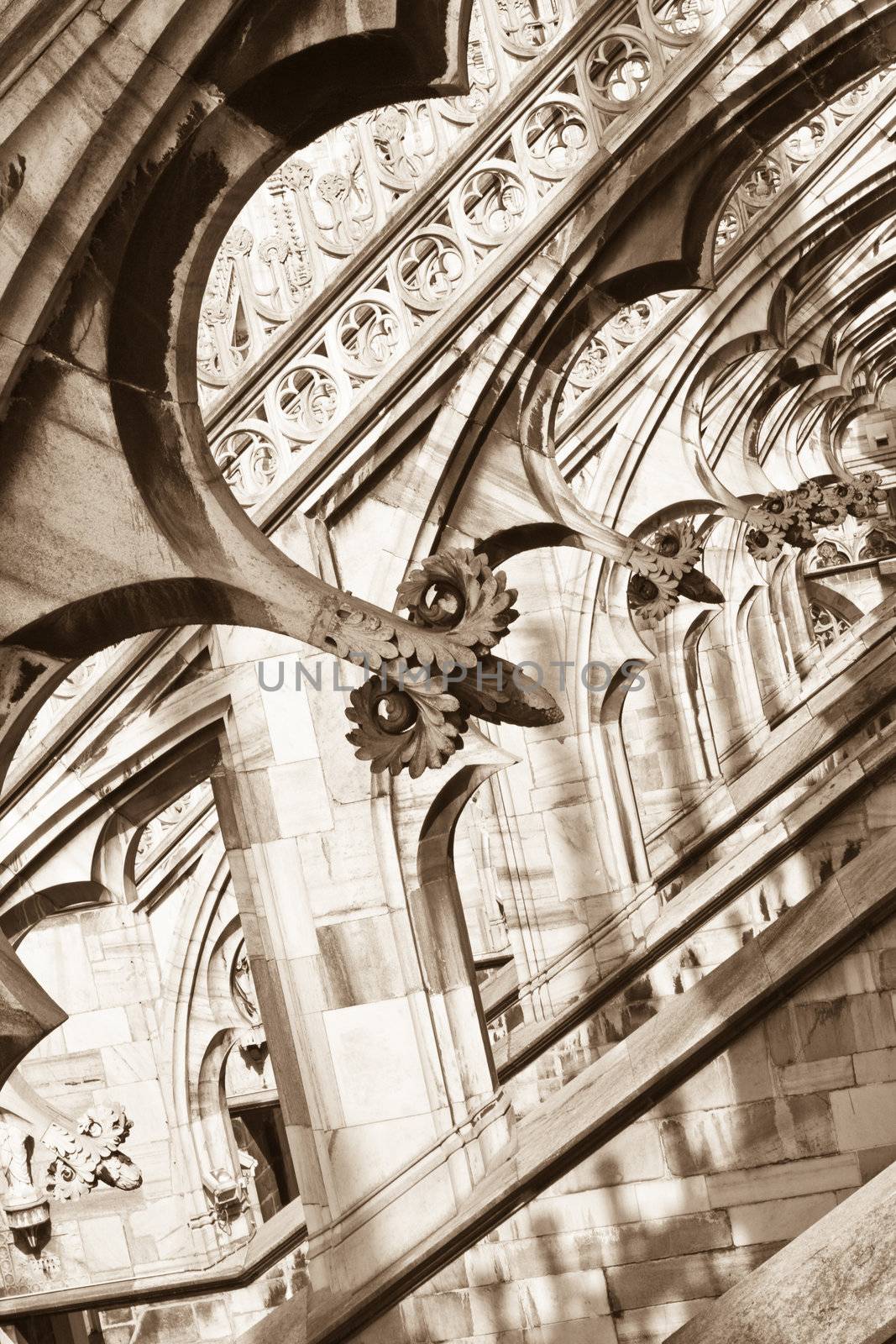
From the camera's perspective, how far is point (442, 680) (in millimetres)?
2293

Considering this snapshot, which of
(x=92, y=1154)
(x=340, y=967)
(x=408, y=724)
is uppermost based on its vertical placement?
(x=408, y=724)

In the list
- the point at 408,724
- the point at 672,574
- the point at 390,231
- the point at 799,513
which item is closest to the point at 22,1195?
the point at 672,574

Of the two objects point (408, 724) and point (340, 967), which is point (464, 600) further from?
point (340, 967)

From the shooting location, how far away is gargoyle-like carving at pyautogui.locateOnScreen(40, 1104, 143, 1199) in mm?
2928

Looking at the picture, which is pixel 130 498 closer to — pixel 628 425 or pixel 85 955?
pixel 628 425

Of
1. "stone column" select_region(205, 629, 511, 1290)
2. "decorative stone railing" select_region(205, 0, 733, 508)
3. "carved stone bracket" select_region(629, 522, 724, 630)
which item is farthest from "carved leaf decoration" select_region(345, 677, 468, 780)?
"stone column" select_region(205, 629, 511, 1290)

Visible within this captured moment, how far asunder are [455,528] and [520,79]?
4.93ft

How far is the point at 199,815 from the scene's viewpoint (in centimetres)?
896

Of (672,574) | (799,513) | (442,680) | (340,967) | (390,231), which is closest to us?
(442,680)

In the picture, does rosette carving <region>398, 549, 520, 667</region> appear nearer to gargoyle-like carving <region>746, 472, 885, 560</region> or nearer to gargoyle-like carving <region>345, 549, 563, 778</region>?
gargoyle-like carving <region>345, 549, 563, 778</region>

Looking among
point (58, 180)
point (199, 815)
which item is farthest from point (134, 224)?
point (199, 815)

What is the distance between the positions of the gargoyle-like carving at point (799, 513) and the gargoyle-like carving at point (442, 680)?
15.4 feet

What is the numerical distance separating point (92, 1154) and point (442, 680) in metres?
1.49

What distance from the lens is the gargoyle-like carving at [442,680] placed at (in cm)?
229
